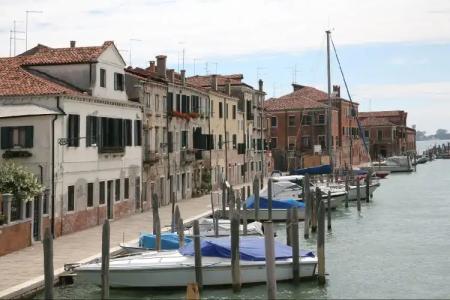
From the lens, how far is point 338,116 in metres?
79.2

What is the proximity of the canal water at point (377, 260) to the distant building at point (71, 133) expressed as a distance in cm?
703

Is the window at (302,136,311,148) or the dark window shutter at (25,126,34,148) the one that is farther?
the window at (302,136,311,148)

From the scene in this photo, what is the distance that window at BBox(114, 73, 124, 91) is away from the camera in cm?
3034

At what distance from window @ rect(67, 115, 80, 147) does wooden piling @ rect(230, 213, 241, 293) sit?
32.8 feet

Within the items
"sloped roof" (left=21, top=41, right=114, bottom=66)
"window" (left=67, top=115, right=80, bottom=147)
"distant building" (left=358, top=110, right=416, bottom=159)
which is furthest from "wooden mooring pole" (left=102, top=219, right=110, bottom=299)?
"distant building" (left=358, top=110, right=416, bottom=159)

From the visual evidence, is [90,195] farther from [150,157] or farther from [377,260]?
[377,260]

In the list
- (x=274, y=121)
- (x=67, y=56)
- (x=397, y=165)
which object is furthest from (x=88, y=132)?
(x=397, y=165)

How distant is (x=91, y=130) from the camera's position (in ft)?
91.3

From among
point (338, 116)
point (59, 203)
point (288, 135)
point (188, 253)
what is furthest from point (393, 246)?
→ point (338, 116)

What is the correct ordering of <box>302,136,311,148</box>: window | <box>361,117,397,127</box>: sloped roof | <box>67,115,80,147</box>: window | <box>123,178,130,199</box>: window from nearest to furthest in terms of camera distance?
1. <box>67,115,80,147</box>: window
2. <box>123,178,130,199</box>: window
3. <box>302,136,311,148</box>: window
4. <box>361,117,397,127</box>: sloped roof

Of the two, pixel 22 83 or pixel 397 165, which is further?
pixel 397 165

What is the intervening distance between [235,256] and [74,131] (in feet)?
35.2

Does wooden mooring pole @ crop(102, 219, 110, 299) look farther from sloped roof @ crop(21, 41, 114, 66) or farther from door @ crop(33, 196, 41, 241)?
sloped roof @ crop(21, 41, 114, 66)

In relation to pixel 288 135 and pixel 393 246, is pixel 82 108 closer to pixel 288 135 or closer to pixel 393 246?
pixel 393 246
